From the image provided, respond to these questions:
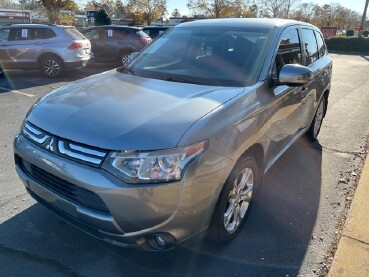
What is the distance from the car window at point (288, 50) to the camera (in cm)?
328

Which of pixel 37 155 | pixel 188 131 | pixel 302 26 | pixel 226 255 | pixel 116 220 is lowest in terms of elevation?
pixel 226 255

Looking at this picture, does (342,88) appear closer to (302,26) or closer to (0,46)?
(302,26)

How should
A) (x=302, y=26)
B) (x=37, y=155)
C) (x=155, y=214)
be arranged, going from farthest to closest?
(x=302, y=26), (x=37, y=155), (x=155, y=214)

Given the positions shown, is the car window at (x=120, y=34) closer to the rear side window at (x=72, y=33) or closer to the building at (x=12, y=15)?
the rear side window at (x=72, y=33)

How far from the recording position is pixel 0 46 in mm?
9820

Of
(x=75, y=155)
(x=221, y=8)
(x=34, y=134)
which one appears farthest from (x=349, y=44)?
(x=75, y=155)

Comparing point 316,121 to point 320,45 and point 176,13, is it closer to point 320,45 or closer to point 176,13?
point 320,45

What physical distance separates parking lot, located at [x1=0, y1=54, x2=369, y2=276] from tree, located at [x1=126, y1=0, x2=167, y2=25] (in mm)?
41627

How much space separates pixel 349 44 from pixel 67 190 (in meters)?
31.7

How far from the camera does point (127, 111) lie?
2375 millimetres

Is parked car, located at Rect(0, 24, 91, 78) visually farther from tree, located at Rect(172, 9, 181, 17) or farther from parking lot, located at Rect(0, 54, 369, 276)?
tree, located at Rect(172, 9, 181, 17)

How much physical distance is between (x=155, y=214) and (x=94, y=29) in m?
12.0

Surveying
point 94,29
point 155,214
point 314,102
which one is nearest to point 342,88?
point 314,102

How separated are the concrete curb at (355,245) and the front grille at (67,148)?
1961 mm
